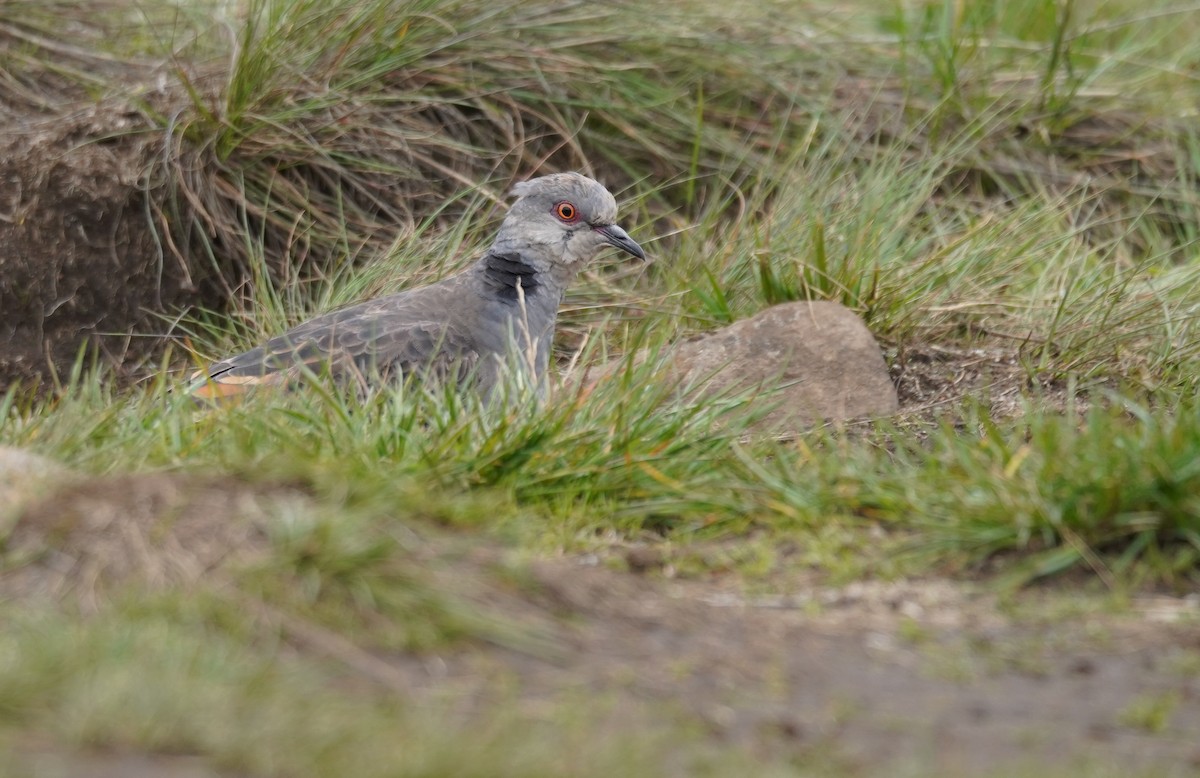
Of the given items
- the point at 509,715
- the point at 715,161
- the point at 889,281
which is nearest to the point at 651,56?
the point at 715,161

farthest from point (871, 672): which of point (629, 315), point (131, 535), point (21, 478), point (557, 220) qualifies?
point (629, 315)

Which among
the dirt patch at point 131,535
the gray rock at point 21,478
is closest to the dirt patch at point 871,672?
the dirt patch at point 131,535

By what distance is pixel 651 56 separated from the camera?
26.5 ft

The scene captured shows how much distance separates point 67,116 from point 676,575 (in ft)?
16.0

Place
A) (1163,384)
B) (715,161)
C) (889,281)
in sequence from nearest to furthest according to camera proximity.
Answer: (1163,384) → (889,281) → (715,161)

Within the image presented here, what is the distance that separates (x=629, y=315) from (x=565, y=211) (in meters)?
0.89

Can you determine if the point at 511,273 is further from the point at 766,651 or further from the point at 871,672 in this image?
the point at 871,672

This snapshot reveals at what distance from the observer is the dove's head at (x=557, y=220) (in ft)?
19.9

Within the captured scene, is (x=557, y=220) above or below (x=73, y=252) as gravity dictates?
above

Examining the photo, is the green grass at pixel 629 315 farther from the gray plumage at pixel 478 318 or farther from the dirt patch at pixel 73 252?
the gray plumage at pixel 478 318

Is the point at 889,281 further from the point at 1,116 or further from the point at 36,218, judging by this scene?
the point at 1,116

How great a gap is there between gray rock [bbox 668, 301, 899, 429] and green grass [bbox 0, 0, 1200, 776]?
221 millimetres

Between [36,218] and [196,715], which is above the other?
[196,715]

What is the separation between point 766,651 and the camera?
3486 mm
